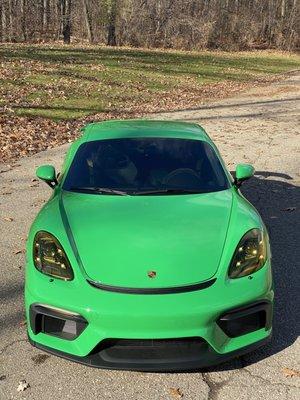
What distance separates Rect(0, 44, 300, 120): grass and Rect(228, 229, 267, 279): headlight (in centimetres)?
980

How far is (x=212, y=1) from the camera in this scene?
151ft

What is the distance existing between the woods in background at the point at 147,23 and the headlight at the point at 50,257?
114 ft

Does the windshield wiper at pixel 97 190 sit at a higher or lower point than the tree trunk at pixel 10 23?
higher

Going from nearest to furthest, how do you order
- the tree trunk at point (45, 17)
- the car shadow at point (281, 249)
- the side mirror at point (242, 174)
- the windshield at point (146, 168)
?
the car shadow at point (281, 249), the windshield at point (146, 168), the side mirror at point (242, 174), the tree trunk at point (45, 17)

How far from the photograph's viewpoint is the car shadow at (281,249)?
3.49 metres

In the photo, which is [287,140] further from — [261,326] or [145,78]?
[145,78]

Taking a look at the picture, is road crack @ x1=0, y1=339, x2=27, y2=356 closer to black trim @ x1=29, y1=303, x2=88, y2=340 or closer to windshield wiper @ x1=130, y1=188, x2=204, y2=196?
black trim @ x1=29, y1=303, x2=88, y2=340

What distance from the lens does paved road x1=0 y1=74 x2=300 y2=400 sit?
300 centimetres

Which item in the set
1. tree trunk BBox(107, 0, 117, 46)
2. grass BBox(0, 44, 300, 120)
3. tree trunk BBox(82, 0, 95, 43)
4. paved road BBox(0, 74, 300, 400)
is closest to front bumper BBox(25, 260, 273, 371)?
paved road BBox(0, 74, 300, 400)

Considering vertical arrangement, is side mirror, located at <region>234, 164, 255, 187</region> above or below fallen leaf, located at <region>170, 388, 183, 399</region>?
above

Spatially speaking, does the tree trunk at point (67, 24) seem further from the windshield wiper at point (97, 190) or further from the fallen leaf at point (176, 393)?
the fallen leaf at point (176, 393)

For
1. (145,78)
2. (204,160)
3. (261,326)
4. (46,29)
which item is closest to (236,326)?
(261,326)

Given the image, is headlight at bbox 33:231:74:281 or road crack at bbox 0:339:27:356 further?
road crack at bbox 0:339:27:356

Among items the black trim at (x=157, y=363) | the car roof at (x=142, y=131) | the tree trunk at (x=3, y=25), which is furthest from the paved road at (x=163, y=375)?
the tree trunk at (x=3, y=25)
